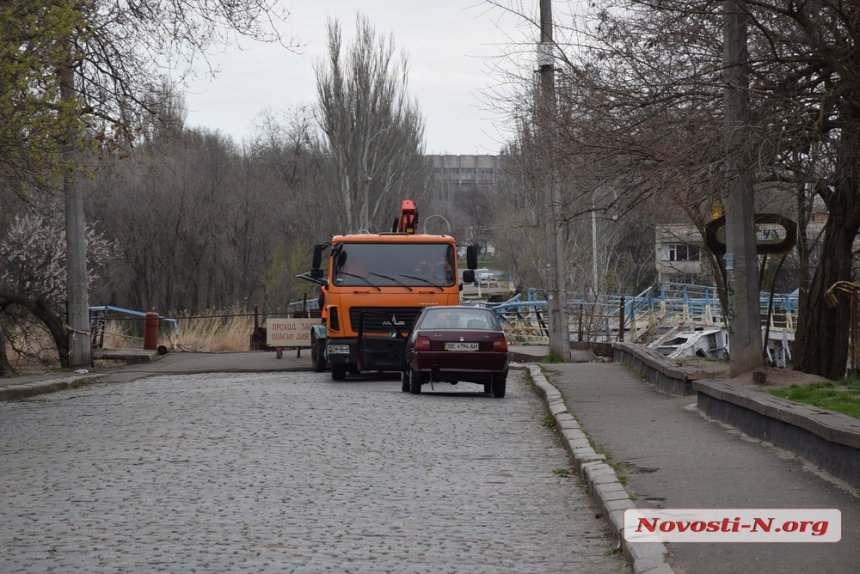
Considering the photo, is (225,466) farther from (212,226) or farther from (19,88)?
(212,226)

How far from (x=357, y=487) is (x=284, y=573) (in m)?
3.13

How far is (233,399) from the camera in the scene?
1742cm

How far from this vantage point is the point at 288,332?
29312 millimetres

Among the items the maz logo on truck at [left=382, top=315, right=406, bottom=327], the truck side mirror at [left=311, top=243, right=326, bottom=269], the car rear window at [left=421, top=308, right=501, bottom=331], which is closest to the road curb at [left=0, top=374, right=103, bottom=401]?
the truck side mirror at [left=311, top=243, right=326, bottom=269]

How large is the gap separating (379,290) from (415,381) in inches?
162

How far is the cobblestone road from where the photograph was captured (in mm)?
6934

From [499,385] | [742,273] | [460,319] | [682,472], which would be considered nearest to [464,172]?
[460,319]

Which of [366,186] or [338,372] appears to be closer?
[338,372]

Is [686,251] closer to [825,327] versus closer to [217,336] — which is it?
[217,336]

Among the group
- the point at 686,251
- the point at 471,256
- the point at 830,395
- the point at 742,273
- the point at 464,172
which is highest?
the point at 464,172

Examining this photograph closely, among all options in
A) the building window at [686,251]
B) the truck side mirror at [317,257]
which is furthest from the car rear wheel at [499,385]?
the truck side mirror at [317,257]

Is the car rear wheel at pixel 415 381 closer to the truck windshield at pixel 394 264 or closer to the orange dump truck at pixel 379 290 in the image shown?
the orange dump truck at pixel 379 290

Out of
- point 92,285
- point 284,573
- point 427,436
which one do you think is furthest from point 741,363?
point 92,285

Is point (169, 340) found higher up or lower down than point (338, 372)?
higher up
